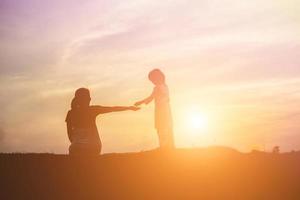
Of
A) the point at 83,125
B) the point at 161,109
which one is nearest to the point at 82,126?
the point at 83,125

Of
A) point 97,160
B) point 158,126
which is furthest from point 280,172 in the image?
point 97,160

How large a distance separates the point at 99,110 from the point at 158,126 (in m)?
3.02

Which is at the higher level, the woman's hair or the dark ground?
the woman's hair

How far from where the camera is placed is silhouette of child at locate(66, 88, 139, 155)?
613 inches

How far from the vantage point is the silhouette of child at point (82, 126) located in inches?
613

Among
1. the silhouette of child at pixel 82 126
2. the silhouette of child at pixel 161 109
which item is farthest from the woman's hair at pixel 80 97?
the silhouette of child at pixel 161 109

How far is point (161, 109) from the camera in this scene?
18.5m

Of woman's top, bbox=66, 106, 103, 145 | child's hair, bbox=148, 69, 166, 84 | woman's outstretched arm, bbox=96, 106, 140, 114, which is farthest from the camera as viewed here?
child's hair, bbox=148, 69, 166, 84

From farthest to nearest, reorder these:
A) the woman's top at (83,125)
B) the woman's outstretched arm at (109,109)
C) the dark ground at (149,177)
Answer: the woman's outstretched arm at (109,109), the woman's top at (83,125), the dark ground at (149,177)

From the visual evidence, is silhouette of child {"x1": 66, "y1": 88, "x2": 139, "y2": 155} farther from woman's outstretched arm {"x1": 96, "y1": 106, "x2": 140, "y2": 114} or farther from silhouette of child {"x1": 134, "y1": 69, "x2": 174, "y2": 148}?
silhouette of child {"x1": 134, "y1": 69, "x2": 174, "y2": 148}

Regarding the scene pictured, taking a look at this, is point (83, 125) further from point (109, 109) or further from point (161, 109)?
point (161, 109)

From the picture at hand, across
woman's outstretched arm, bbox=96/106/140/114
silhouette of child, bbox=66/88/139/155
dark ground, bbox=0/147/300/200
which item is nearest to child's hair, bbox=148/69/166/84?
woman's outstretched arm, bbox=96/106/140/114

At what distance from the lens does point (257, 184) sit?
16578mm

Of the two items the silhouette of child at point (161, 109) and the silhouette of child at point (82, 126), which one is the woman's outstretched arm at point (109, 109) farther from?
the silhouette of child at point (161, 109)
